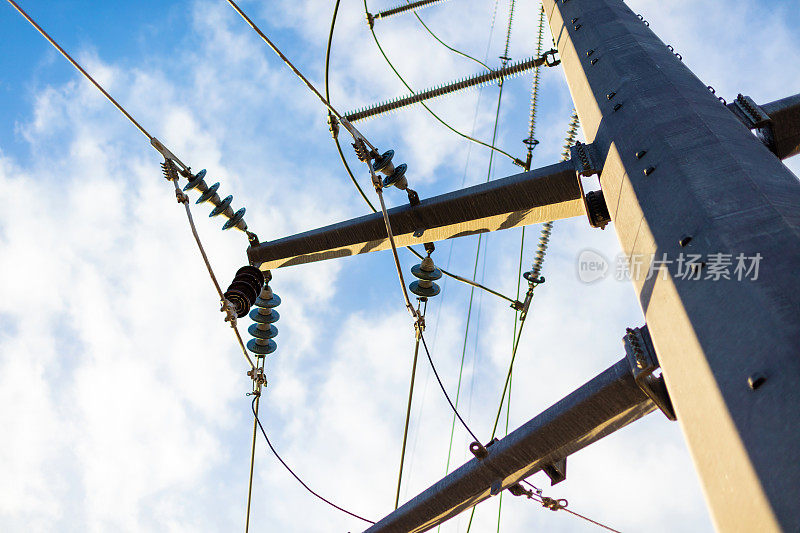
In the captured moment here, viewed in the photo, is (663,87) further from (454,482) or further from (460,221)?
(454,482)

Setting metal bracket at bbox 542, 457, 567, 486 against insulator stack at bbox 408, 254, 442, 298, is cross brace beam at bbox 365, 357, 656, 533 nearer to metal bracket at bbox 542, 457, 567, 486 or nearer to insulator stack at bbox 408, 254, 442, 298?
metal bracket at bbox 542, 457, 567, 486

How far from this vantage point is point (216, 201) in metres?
7.64

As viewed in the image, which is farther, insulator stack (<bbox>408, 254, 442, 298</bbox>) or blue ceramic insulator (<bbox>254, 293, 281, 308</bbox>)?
insulator stack (<bbox>408, 254, 442, 298</bbox>)

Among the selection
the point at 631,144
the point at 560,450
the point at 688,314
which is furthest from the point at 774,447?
the point at 560,450

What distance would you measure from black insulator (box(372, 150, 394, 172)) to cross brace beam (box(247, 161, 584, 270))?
50 centimetres

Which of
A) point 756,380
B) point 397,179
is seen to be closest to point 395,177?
point 397,179

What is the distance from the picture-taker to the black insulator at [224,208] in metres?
7.71

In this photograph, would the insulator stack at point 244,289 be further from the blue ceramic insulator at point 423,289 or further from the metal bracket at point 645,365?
the metal bracket at point 645,365

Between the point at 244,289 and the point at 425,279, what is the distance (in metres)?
2.31

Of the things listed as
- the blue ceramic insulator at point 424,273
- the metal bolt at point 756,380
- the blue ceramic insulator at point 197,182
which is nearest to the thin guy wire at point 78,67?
the blue ceramic insulator at point 197,182

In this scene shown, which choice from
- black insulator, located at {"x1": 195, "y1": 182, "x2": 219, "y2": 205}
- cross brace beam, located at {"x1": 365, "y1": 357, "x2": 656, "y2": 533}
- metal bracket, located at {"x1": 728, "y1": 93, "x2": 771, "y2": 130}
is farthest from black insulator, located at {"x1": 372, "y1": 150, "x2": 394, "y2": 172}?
metal bracket, located at {"x1": 728, "y1": 93, "x2": 771, "y2": 130}

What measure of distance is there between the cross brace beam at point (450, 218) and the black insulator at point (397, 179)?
0.85 feet

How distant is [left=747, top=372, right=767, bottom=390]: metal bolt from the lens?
2768mm

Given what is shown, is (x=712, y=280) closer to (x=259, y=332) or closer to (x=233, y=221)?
(x=233, y=221)
